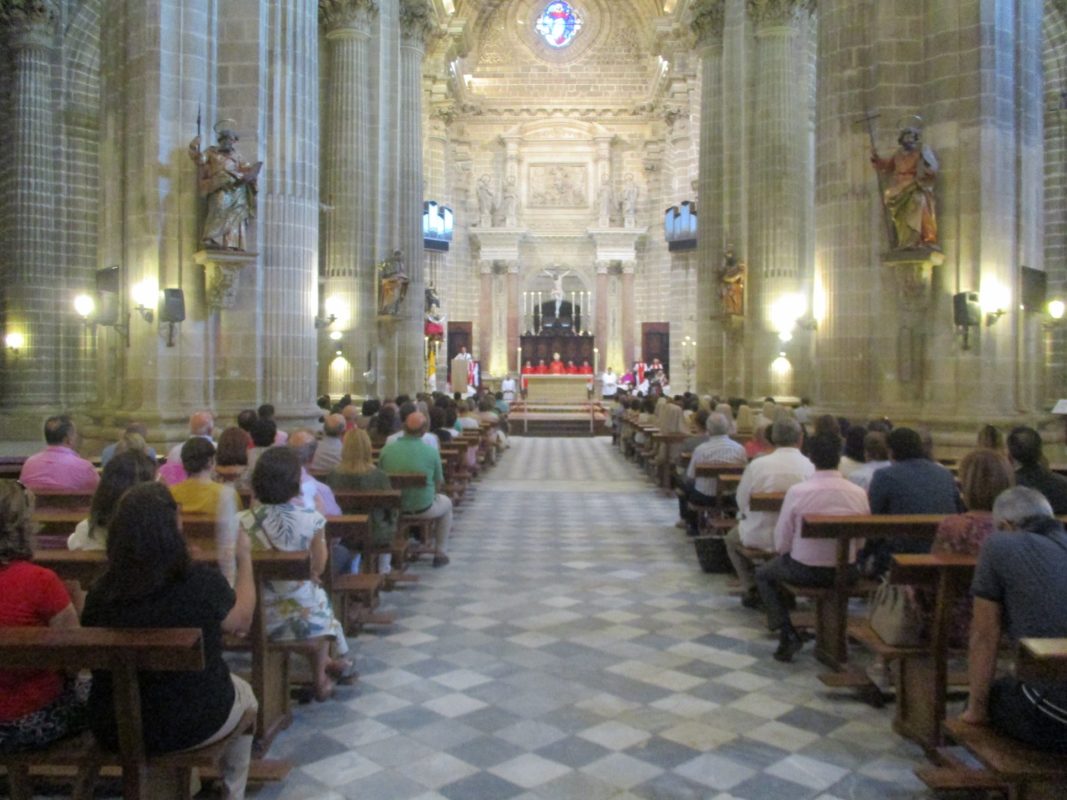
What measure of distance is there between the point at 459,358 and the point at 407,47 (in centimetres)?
1407

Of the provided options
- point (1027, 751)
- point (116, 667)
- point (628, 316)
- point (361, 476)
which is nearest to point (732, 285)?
point (361, 476)

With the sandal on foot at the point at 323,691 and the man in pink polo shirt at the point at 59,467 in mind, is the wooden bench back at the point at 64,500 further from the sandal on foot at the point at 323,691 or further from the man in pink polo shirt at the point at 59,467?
the sandal on foot at the point at 323,691

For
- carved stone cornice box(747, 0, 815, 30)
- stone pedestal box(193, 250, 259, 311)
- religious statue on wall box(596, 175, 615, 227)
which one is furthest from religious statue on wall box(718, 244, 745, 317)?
religious statue on wall box(596, 175, 615, 227)

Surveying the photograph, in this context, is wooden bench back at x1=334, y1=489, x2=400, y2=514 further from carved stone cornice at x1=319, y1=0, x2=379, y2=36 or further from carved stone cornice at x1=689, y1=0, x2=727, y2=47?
carved stone cornice at x1=689, y1=0, x2=727, y2=47

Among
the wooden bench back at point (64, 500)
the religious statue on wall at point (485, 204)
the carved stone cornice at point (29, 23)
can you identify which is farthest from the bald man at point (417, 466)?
the religious statue on wall at point (485, 204)

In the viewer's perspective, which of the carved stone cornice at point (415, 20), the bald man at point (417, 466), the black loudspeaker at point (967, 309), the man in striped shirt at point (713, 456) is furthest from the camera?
the carved stone cornice at point (415, 20)

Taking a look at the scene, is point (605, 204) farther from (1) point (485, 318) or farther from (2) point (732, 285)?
(2) point (732, 285)

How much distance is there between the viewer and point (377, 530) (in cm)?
Result: 749

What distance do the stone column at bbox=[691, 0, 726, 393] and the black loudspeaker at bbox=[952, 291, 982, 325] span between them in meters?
9.07

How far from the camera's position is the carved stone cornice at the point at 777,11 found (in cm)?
1881

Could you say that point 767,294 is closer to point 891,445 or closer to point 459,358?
point 891,445

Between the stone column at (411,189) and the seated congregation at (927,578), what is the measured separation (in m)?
12.8

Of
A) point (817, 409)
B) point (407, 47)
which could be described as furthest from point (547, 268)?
point (817, 409)

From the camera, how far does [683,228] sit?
31.6 meters
